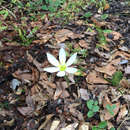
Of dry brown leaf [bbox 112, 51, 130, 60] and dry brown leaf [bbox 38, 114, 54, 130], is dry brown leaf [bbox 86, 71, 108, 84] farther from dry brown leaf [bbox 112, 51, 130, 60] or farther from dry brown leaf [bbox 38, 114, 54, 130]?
dry brown leaf [bbox 38, 114, 54, 130]

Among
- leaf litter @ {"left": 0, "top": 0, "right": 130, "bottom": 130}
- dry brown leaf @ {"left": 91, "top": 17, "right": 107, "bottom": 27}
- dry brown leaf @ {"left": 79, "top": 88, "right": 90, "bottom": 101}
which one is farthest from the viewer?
dry brown leaf @ {"left": 91, "top": 17, "right": 107, "bottom": 27}

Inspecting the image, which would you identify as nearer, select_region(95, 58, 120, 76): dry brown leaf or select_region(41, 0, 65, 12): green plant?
select_region(95, 58, 120, 76): dry brown leaf

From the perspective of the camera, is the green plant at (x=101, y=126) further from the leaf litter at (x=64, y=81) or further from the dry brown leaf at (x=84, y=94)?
the dry brown leaf at (x=84, y=94)

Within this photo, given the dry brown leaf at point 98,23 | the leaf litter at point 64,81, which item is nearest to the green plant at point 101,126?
the leaf litter at point 64,81

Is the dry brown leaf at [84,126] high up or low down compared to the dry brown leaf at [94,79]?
down

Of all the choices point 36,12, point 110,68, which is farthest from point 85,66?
point 36,12

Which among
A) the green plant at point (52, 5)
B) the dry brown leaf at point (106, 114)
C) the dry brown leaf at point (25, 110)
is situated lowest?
the dry brown leaf at point (106, 114)

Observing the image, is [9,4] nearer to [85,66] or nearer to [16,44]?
[16,44]

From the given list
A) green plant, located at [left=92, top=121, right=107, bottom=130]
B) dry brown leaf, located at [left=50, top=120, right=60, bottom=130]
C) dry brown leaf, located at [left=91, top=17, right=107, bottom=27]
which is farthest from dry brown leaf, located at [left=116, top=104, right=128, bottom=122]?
dry brown leaf, located at [left=91, top=17, right=107, bottom=27]

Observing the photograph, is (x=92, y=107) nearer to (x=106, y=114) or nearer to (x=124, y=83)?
(x=106, y=114)
